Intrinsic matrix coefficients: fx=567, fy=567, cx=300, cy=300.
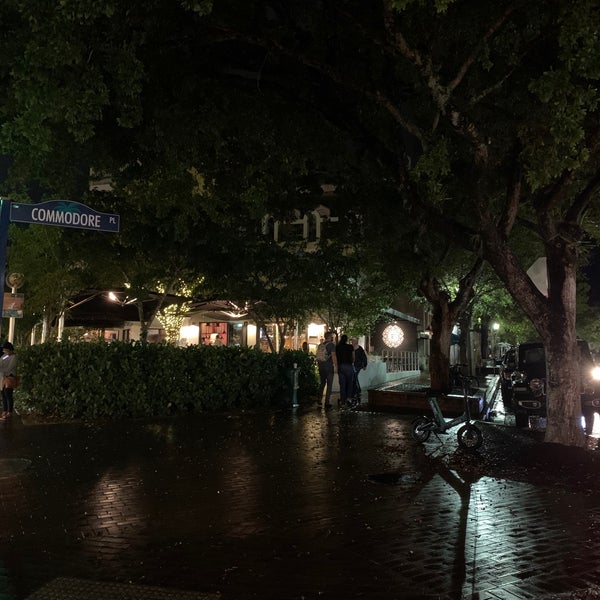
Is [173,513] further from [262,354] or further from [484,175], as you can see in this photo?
[262,354]

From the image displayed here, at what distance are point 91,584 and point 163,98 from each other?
7.87 m

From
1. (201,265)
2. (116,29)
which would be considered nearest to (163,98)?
(116,29)

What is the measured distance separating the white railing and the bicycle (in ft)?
55.4

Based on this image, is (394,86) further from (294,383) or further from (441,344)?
(294,383)

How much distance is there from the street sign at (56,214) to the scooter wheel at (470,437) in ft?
20.1

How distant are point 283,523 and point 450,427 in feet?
15.3

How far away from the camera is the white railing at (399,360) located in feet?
93.7

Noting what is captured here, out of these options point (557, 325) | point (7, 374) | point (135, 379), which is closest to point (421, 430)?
point (557, 325)

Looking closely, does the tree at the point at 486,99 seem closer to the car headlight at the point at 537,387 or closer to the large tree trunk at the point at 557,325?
the large tree trunk at the point at 557,325

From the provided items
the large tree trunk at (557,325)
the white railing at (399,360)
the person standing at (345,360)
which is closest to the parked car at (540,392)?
the large tree trunk at (557,325)

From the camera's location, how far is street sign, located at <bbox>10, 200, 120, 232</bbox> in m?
7.58

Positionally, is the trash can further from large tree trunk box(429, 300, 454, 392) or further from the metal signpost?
the metal signpost

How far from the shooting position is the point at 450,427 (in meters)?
9.18

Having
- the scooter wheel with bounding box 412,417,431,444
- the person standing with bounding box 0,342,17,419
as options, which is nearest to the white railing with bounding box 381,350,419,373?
the scooter wheel with bounding box 412,417,431,444
